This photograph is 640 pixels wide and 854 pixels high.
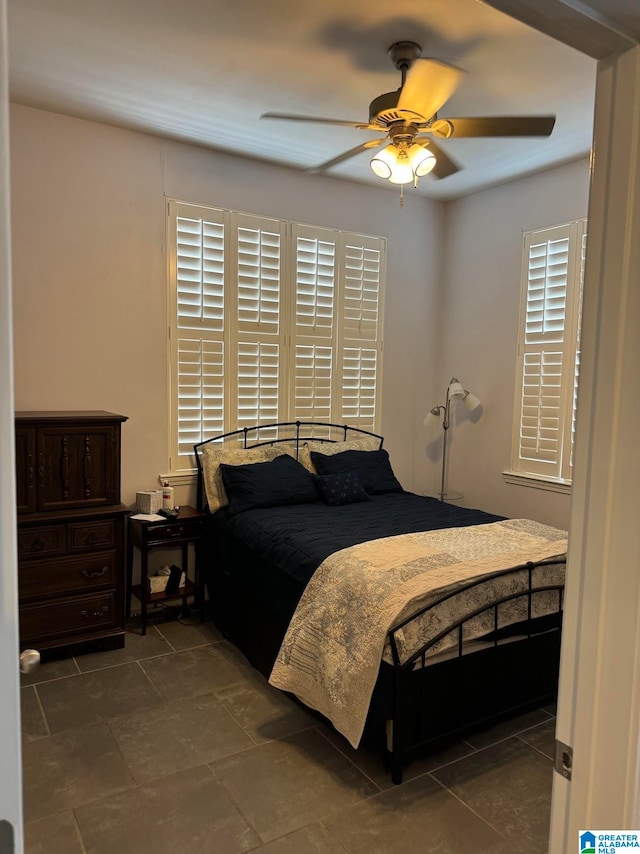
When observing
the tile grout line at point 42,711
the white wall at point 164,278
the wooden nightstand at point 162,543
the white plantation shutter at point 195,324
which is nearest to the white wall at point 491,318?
the white wall at point 164,278

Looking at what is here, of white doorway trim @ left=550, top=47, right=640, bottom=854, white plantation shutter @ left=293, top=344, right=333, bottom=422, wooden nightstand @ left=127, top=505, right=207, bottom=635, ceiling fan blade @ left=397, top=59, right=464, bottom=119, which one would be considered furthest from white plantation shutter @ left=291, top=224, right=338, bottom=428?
white doorway trim @ left=550, top=47, right=640, bottom=854

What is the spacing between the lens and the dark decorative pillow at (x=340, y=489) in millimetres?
4117

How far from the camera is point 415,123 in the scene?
272 cm

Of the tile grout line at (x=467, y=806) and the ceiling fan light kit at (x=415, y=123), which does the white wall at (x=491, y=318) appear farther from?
the tile grout line at (x=467, y=806)

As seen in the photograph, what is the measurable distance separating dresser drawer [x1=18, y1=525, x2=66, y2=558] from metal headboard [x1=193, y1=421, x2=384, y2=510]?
105 cm

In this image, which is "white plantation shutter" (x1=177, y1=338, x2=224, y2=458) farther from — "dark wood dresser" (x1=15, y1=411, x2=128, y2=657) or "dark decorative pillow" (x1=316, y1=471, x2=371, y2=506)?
"dark decorative pillow" (x1=316, y1=471, x2=371, y2=506)

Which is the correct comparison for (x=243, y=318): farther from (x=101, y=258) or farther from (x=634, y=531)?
(x=634, y=531)

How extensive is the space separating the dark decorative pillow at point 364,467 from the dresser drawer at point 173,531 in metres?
1.01

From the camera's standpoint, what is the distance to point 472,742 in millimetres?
2781

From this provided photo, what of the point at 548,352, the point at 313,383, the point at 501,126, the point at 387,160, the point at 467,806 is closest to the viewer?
the point at 467,806

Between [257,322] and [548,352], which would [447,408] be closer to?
[548,352]

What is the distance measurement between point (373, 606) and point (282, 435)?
2271 mm

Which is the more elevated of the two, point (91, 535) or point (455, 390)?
point (455, 390)

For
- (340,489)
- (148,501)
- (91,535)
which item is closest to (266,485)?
(340,489)
